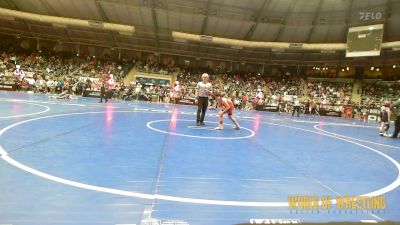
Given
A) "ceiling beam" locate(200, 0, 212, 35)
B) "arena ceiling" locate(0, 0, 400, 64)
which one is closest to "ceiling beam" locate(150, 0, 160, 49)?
"arena ceiling" locate(0, 0, 400, 64)

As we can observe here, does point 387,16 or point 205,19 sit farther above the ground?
point 387,16

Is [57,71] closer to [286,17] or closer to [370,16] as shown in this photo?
[286,17]

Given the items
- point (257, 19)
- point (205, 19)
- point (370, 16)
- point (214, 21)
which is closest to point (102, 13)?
point (205, 19)

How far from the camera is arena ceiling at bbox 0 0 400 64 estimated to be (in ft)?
106

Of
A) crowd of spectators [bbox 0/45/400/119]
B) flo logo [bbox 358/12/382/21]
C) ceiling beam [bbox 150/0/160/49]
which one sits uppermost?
flo logo [bbox 358/12/382/21]

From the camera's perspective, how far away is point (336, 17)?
34000 mm

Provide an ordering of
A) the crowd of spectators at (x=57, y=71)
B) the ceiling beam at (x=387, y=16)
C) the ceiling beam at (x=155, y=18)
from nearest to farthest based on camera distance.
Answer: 1. the crowd of spectators at (x=57, y=71)
2. the ceiling beam at (x=387, y=16)
3. the ceiling beam at (x=155, y=18)

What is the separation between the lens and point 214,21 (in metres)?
34.2

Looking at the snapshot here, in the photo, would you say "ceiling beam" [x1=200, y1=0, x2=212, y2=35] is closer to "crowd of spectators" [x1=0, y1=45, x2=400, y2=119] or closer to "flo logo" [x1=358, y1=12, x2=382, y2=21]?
"crowd of spectators" [x1=0, y1=45, x2=400, y2=119]

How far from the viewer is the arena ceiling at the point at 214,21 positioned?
3234 cm

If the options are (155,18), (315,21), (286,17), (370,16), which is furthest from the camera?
(315,21)

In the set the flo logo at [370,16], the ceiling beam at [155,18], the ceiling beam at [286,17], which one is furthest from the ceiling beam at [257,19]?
the ceiling beam at [155,18]

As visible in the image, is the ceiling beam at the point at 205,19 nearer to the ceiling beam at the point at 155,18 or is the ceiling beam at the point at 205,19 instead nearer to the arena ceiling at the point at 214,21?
the arena ceiling at the point at 214,21

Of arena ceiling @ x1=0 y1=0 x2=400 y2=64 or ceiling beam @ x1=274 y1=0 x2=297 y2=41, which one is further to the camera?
ceiling beam @ x1=274 y1=0 x2=297 y2=41
